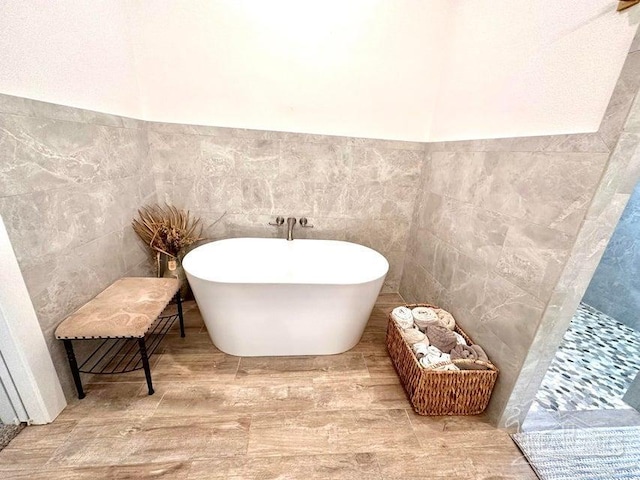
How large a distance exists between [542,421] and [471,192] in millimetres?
1310

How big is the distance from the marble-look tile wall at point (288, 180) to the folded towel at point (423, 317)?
0.79 m

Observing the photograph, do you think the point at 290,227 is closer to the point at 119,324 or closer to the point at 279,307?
the point at 279,307

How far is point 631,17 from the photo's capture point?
0.81m

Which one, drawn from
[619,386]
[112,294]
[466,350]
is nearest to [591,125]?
[466,350]

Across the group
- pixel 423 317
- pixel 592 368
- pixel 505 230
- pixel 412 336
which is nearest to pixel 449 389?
pixel 412 336

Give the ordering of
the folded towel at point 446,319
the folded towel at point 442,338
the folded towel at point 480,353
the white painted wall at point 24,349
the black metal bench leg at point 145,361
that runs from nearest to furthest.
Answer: the white painted wall at point 24,349 → the black metal bench leg at point 145,361 → the folded towel at point 480,353 → the folded towel at point 442,338 → the folded towel at point 446,319

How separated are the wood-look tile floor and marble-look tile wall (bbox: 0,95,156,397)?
283 millimetres

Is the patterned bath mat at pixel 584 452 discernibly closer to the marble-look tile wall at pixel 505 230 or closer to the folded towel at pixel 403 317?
the marble-look tile wall at pixel 505 230

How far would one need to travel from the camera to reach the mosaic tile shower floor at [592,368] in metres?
1.46

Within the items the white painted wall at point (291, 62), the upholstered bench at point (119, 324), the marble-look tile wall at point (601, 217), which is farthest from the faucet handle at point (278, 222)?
the marble-look tile wall at point (601, 217)

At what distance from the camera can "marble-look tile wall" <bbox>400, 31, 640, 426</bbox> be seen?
878 mm

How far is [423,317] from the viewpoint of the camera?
5.17 feet

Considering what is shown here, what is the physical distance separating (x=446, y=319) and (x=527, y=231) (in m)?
0.72

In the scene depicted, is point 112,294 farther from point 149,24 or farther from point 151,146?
point 149,24
